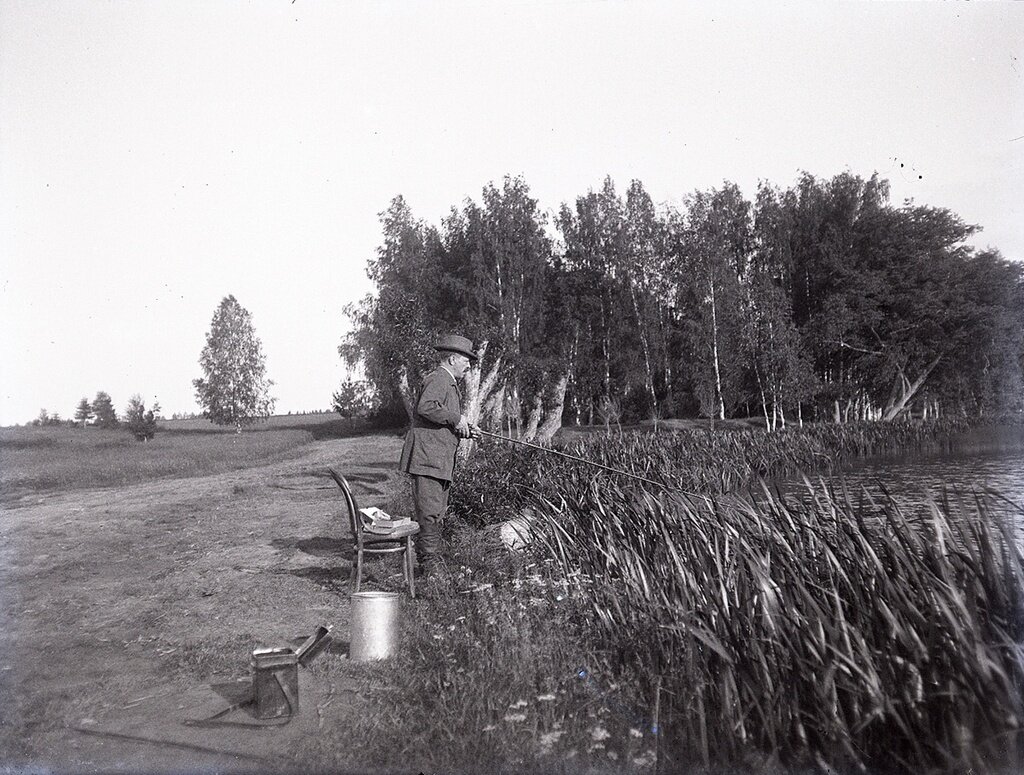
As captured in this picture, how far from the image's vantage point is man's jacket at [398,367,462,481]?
560 cm

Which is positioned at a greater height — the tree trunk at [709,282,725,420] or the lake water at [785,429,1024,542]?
the tree trunk at [709,282,725,420]

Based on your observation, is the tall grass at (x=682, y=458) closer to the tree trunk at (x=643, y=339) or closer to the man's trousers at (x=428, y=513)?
the man's trousers at (x=428, y=513)

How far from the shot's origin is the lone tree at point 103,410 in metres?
52.8

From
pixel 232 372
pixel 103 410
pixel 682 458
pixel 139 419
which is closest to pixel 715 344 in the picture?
pixel 682 458

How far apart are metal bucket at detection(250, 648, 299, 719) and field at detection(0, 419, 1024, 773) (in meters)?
0.10

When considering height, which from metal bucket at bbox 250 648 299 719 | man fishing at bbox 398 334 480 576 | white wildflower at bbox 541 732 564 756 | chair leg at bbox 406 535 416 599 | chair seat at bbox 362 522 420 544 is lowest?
white wildflower at bbox 541 732 564 756

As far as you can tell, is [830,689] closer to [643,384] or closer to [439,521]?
[439,521]

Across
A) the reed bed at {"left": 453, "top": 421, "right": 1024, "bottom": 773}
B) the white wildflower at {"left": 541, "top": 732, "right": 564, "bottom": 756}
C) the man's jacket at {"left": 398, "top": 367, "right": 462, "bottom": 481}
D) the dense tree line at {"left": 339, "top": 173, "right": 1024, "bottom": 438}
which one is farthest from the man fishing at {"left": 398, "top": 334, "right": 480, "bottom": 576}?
the dense tree line at {"left": 339, "top": 173, "right": 1024, "bottom": 438}

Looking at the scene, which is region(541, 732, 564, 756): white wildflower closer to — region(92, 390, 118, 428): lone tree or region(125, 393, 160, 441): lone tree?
region(125, 393, 160, 441): lone tree

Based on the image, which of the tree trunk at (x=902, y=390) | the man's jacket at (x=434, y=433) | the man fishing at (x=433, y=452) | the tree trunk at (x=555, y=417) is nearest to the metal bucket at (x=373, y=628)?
the man fishing at (x=433, y=452)

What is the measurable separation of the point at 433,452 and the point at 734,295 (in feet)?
84.0

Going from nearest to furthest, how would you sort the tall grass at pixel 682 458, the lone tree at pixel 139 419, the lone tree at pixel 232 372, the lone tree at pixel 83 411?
the tall grass at pixel 682 458 → the lone tree at pixel 139 419 → the lone tree at pixel 232 372 → the lone tree at pixel 83 411

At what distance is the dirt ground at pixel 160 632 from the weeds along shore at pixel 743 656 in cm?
61

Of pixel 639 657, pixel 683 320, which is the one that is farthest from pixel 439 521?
pixel 683 320
